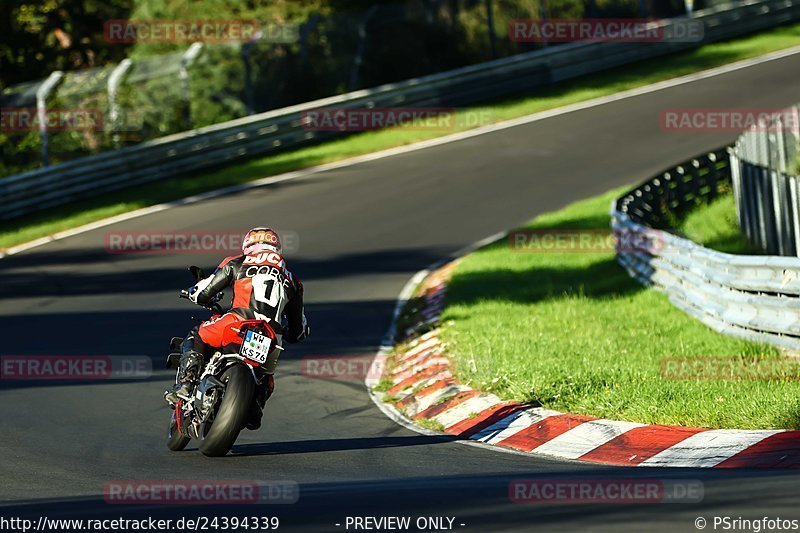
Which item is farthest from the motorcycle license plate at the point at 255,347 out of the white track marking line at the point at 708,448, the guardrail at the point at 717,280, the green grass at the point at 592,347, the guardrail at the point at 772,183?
the guardrail at the point at 772,183

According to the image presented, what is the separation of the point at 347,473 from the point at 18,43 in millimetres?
26045

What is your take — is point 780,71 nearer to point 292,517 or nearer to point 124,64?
point 124,64

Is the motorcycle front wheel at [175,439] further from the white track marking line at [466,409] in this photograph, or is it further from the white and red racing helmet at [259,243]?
the white track marking line at [466,409]

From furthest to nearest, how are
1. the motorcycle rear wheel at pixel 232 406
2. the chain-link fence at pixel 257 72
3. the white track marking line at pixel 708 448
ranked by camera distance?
1. the chain-link fence at pixel 257 72
2. the motorcycle rear wheel at pixel 232 406
3. the white track marking line at pixel 708 448

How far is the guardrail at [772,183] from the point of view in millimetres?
14781

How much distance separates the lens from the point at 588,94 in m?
30.2

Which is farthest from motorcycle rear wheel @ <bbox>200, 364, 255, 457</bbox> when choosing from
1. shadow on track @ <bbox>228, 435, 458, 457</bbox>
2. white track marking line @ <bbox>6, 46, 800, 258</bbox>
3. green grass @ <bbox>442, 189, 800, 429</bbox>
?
white track marking line @ <bbox>6, 46, 800, 258</bbox>

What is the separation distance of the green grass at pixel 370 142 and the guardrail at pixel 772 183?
11.1 metres

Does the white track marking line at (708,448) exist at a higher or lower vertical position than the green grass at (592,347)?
higher

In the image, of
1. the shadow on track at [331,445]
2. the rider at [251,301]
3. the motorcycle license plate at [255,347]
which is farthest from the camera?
the shadow on track at [331,445]

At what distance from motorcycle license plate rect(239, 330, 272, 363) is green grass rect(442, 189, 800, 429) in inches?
105

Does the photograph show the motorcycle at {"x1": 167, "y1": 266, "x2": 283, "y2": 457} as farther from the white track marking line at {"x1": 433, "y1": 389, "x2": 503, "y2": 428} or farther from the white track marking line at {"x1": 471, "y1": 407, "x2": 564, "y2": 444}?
the white track marking line at {"x1": 433, "y1": 389, "x2": 503, "y2": 428}

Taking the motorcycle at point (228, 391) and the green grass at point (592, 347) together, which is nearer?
the motorcycle at point (228, 391)

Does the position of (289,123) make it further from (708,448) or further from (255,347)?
(708,448)
